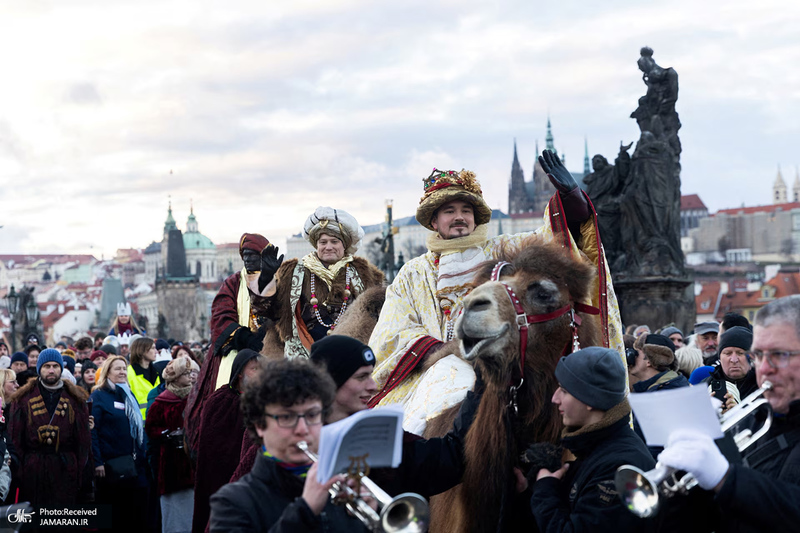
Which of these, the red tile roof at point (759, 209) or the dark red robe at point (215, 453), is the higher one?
the red tile roof at point (759, 209)

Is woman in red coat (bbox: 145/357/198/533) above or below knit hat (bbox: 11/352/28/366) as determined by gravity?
below

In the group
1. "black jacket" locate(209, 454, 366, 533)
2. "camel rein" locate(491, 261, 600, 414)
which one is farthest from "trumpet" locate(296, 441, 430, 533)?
"camel rein" locate(491, 261, 600, 414)

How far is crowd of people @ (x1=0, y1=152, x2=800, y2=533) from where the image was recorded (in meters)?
2.99

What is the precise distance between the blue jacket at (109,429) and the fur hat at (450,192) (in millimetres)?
5751

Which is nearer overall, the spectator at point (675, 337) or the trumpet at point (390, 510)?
the trumpet at point (390, 510)

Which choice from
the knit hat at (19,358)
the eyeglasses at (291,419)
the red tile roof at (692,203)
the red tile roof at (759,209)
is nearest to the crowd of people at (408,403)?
the eyeglasses at (291,419)

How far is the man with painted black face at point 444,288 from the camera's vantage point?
4727 mm

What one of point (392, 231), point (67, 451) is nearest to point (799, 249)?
point (392, 231)

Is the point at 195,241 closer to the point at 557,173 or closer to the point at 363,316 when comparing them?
the point at 363,316

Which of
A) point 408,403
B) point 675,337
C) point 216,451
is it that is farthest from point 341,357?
point 675,337

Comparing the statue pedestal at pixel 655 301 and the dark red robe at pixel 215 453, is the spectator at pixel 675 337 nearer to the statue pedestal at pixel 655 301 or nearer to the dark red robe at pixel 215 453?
the dark red robe at pixel 215 453

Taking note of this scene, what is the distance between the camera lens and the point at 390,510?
2688mm

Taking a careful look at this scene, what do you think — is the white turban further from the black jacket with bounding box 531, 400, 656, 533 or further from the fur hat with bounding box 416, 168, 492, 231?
the black jacket with bounding box 531, 400, 656, 533

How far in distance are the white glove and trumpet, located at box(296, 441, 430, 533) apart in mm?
685
